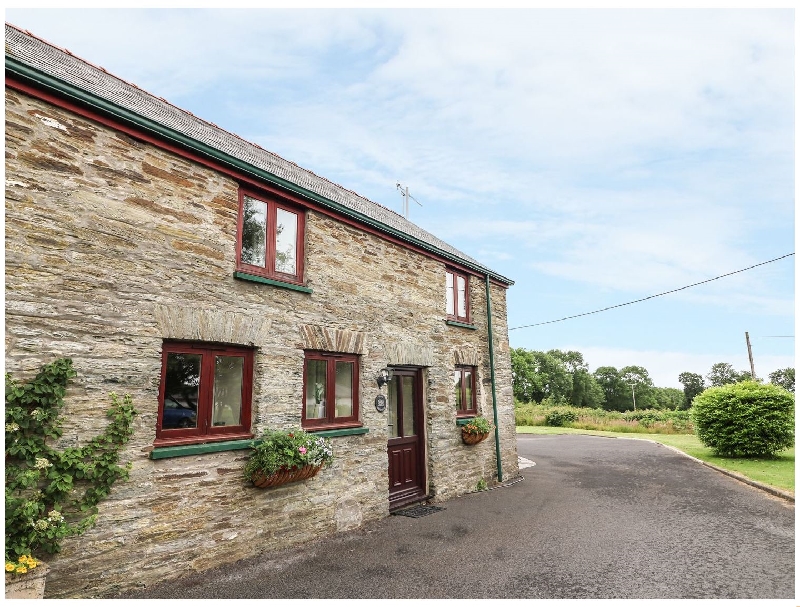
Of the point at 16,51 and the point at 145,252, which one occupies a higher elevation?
the point at 16,51

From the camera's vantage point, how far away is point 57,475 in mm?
4672

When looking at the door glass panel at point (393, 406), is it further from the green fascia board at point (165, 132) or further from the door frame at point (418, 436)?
the green fascia board at point (165, 132)

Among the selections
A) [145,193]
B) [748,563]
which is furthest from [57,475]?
[748,563]

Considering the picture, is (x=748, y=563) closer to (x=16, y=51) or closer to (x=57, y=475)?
(x=57, y=475)

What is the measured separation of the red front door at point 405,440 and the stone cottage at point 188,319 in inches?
1.7

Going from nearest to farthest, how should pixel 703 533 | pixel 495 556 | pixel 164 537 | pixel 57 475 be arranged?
pixel 57 475
pixel 164 537
pixel 495 556
pixel 703 533

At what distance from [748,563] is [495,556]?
3.10 m

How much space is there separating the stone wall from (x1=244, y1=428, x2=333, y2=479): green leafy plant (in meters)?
0.20

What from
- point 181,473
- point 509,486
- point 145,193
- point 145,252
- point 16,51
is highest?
point 16,51

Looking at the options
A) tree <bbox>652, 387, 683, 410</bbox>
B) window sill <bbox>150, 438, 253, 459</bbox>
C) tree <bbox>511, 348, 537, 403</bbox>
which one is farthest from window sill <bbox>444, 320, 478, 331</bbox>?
tree <bbox>652, 387, 683, 410</bbox>

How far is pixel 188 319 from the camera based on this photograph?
596cm

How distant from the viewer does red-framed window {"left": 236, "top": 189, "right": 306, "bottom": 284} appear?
6941 mm

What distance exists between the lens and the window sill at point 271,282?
6566 millimetres

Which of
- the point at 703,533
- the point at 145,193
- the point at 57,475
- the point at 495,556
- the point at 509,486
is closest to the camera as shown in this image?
the point at 57,475
